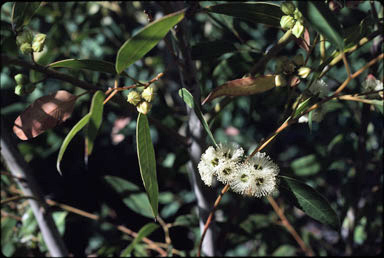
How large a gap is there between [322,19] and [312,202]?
0.34 meters

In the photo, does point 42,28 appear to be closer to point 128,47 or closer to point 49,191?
point 49,191

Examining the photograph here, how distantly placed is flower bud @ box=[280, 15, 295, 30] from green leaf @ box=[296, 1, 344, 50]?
11 cm

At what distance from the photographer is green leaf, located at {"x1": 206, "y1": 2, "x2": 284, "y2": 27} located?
0.59 meters

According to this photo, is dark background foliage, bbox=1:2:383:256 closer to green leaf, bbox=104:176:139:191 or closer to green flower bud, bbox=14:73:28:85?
green leaf, bbox=104:176:139:191

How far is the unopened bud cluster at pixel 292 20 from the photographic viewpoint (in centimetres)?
59

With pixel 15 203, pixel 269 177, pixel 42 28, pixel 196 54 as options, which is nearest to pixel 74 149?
pixel 15 203

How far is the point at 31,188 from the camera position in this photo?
86 centimetres

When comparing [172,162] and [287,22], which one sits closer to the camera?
[287,22]

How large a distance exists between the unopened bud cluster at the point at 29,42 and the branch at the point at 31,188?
0.86ft

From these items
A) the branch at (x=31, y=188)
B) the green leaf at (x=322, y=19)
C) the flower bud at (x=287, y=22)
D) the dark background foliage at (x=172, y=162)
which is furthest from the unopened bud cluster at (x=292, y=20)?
the branch at (x=31, y=188)

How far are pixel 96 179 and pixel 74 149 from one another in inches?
5.2

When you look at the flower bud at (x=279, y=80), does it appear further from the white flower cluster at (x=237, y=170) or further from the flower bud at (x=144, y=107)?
the flower bud at (x=144, y=107)

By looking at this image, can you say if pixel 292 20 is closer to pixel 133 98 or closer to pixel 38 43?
pixel 133 98

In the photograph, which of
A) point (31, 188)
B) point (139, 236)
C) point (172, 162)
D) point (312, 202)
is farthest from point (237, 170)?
point (172, 162)
